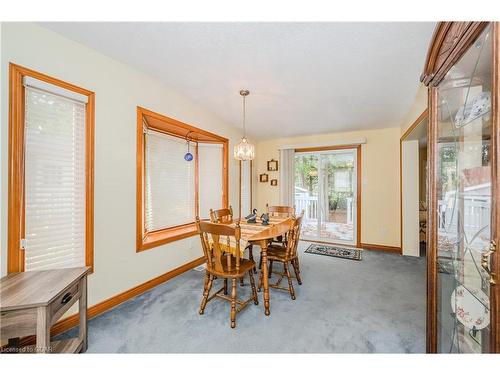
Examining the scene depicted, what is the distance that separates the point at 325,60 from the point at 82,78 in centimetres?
219

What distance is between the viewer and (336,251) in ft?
12.7

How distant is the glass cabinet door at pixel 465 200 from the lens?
0.88 m

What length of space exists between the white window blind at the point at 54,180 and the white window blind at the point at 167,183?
966mm

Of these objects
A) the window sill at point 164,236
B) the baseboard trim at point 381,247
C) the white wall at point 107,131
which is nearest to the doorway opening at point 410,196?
the baseboard trim at point 381,247

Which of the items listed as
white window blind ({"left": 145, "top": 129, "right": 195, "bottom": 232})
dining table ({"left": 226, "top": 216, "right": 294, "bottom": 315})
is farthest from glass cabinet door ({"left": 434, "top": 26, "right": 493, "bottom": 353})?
white window blind ({"left": 145, "top": 129, "right": 195, "bottom": 232})

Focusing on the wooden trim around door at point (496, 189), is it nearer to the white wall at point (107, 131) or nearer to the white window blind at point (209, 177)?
the white wall at point (107, 131)

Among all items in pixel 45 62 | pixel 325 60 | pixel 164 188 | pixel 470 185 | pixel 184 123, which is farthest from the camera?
pixel 164 188

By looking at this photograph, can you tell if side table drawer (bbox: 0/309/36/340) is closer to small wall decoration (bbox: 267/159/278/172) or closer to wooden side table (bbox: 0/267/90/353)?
wooden side table (bbox: 0/267/90/353)

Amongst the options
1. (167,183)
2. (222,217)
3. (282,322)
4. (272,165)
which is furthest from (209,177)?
(282,322)

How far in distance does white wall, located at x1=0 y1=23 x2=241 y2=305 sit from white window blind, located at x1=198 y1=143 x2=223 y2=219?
3.77 feet

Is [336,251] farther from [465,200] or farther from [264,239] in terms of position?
[465,200]

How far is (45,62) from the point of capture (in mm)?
1594
